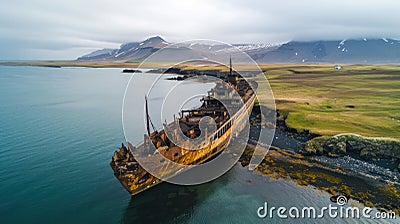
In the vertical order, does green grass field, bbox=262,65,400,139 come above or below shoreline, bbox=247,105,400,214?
above

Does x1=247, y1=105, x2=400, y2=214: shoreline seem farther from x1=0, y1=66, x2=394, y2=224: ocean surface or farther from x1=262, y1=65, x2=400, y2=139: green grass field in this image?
x1=262, y1=65, x2=400, y2=139: green grass field

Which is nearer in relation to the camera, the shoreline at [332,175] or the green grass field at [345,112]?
the shoreline at [332,175]

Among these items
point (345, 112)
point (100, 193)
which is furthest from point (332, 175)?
point (345, 112)

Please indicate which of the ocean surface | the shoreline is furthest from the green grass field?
the ocean surface

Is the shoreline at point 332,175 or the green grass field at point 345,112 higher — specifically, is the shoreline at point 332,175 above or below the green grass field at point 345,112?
below

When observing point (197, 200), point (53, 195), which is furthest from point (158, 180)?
point (53, 195)

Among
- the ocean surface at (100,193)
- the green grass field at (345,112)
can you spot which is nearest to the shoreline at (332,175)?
the ocean surface at (100,193)

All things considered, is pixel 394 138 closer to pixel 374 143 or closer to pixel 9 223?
pixel 374 143

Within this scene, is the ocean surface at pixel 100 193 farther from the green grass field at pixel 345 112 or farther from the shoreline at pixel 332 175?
the green grass field at pixel 345 112

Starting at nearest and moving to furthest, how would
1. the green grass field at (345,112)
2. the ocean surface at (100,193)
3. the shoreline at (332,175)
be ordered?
the ocean surface at (100,193) < the shoreline at (332,175) < the green grass field at (345,112)

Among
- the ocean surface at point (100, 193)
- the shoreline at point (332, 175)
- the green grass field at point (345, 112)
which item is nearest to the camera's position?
the ocean surface at point (100, 193)

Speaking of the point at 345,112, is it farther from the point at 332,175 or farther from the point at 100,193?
the point at 100,193
